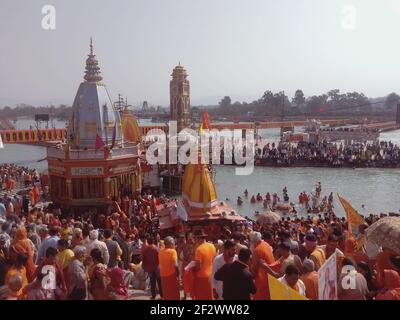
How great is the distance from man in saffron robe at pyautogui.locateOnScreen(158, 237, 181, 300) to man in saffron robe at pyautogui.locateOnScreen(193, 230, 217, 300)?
382mm

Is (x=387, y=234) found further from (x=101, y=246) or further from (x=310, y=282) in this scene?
(x=101, y=246)

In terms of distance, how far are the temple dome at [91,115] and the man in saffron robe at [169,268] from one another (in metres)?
12.9

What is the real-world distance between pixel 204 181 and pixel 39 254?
639 cm

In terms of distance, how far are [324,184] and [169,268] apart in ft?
76.5

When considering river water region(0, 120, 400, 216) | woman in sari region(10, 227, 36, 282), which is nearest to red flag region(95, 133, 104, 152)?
river water region(0, 120, 400, 216)

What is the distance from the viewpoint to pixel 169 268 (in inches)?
245

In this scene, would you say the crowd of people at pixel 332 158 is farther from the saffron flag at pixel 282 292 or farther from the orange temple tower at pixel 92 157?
the saffron flag at pixel 282 292

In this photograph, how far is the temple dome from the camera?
18.7m

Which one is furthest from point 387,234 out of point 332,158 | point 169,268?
point 332,158

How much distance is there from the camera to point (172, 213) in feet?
43.4

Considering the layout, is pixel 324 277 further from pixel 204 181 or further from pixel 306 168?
pixel 306 168

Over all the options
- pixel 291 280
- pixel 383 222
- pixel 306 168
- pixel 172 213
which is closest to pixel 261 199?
pixel 172 213

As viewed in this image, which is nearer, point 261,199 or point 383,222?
point 383,222
